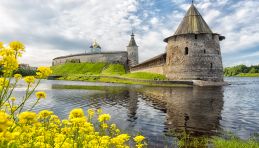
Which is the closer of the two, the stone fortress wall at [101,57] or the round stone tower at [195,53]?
the round stone tower at [195,53]

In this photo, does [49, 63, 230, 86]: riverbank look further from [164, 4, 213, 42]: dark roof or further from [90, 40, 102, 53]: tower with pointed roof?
[90, 40, 102, 53]: tower with pointed roof

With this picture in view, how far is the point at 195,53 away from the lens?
4659cm

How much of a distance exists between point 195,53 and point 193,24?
569cm

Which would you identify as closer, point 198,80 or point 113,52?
point 198,80

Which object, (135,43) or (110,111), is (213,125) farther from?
(135,43)

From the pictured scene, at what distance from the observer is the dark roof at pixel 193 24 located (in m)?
46.9

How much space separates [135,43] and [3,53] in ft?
302

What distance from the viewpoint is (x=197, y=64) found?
4612cm

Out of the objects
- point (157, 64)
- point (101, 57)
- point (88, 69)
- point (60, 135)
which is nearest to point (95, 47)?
point (101, 57)

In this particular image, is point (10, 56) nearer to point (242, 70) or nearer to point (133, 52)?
point (133, 52)

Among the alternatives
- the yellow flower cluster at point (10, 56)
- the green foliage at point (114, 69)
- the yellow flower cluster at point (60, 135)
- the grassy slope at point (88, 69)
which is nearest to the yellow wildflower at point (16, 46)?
the yellow flower cluster at point (10, 56)

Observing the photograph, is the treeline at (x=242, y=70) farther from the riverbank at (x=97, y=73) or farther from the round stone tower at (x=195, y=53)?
the round stone tower at (x=195, y=53)

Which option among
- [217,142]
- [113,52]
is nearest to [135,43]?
[113,52]

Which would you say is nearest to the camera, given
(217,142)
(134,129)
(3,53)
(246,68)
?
(3,53)
